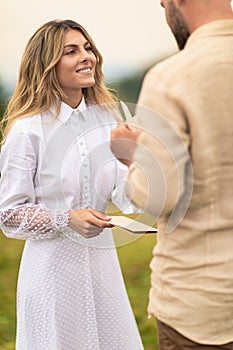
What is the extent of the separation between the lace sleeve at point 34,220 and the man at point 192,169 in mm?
744

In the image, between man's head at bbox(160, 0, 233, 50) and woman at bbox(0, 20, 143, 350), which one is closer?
man's head at bbox(160, 0, 233, 50)

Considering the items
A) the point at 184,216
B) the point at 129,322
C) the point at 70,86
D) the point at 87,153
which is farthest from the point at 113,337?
the point at 184,216

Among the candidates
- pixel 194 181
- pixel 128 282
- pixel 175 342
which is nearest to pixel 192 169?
pixel 194 181

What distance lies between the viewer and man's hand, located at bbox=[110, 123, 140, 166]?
1.82 meters

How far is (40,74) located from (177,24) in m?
0.91

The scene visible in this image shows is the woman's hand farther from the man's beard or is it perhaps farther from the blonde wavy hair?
the man's beard


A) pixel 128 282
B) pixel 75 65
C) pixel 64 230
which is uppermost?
pixel 75 65

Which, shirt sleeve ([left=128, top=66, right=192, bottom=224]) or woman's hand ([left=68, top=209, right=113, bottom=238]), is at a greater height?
shirt sleeve ([left=128, top=66, right=192, bottom=224])

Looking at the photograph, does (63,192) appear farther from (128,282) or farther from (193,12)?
(128,282)

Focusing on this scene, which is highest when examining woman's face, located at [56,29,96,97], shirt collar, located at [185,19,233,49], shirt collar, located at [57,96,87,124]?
shirt collar, located at [185,19,233,49]

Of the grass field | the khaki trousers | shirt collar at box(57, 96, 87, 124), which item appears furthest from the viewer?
the grass field

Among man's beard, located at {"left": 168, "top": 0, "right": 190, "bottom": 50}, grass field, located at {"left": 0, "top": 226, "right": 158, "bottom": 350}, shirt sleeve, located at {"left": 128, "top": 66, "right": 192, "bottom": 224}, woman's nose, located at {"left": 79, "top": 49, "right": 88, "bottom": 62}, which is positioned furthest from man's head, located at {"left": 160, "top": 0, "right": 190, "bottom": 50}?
grass field, located at {"left": 0, "top": 226, "right": 158, "bottom": 350}

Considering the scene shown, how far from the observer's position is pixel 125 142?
1.83 metres

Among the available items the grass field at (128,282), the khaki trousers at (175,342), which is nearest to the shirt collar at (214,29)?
the khaki trousers at (175,342)
